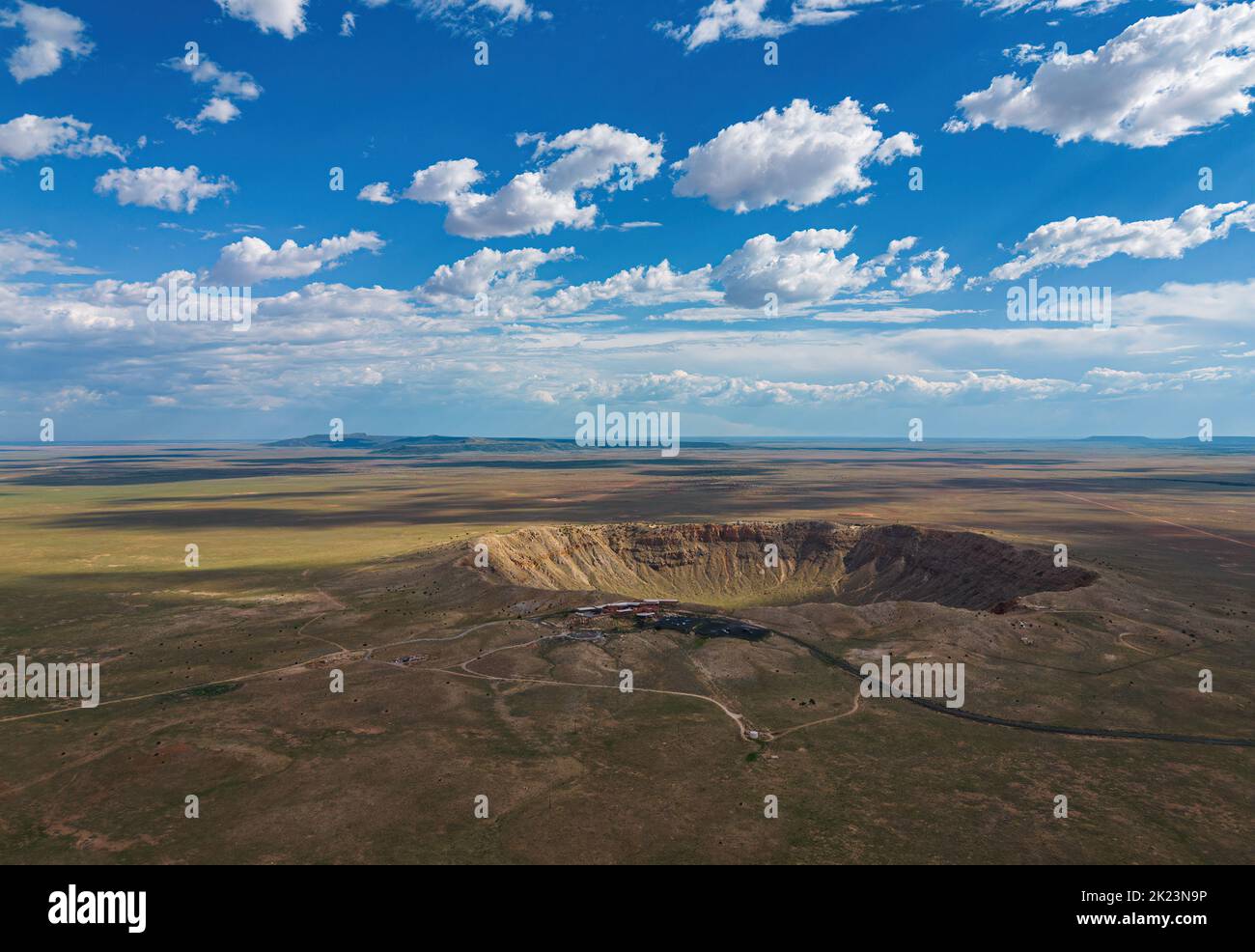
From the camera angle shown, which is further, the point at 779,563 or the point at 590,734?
the point at 779,563

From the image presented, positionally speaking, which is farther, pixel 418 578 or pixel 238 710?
pixel 418 578

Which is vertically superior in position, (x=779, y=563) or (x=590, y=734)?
(x=590, y=734)

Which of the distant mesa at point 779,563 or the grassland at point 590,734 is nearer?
Result: the grassland at point 590,734

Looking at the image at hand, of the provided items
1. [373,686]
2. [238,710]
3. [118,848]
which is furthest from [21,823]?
[373,686]

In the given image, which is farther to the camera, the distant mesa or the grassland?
the distant mesa
